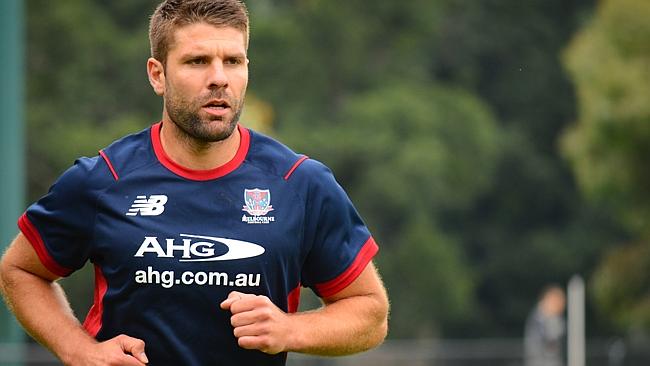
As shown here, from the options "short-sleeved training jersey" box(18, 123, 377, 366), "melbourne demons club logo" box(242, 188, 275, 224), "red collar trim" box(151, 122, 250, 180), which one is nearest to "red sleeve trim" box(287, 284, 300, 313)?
"short-sleeved training jersey" box(18, 123, 377, 366)

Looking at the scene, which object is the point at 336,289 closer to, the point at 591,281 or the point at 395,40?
the point at 591,281

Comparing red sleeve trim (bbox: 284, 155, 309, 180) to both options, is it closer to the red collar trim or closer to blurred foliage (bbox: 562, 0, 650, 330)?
the red collar trim

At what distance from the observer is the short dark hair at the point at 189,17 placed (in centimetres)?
495

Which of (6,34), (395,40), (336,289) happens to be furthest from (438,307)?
(336,289)

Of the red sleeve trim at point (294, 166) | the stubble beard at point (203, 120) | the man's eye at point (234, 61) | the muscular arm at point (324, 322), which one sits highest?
the man's eye at point (234, 61)

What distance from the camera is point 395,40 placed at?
5134 centimetres

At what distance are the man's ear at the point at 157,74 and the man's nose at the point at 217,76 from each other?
9.1 inches

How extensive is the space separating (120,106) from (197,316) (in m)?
42.5

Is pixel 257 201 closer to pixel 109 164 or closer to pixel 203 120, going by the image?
pixel 203 120

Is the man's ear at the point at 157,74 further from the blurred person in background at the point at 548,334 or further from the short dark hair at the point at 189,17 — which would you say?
the blurred person in background at the point at 548,334

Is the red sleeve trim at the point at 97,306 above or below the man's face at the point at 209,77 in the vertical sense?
below

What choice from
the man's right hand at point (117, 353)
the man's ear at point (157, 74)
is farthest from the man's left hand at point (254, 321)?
the man's ear at point (157, 74)

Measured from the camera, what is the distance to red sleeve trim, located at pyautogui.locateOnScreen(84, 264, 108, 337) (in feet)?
16.6

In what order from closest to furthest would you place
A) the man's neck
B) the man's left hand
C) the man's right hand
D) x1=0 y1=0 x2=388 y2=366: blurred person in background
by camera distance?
the man's left hand, the man's right hand, x1=0 y1=0 x2=388 y2=366: blurred person in background, the man's neck
